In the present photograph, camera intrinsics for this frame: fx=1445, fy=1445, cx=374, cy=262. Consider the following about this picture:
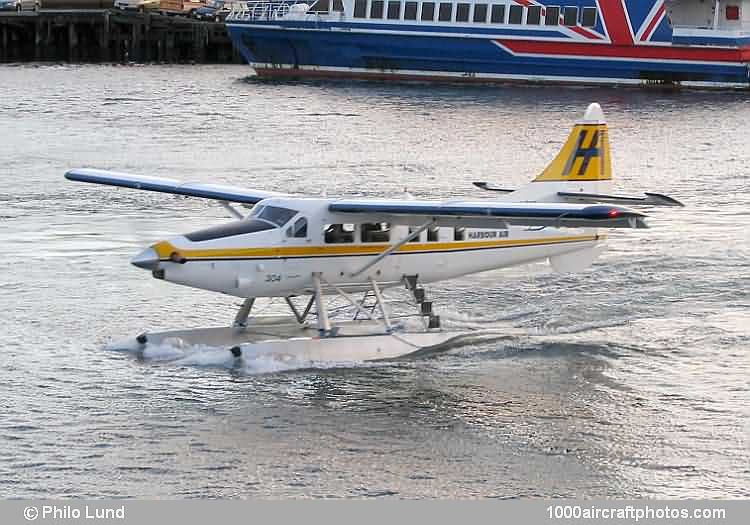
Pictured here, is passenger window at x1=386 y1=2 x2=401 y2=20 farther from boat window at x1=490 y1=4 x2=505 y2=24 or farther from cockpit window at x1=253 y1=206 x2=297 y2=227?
cockpit window at x1=253 y1=206 x2=297 y2=227

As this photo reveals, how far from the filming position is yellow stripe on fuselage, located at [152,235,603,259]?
2050 centimetres

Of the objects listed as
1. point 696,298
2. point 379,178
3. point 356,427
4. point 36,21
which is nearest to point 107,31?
point 36,21

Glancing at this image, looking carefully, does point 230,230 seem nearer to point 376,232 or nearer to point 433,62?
point 376,232

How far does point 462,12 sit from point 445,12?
2.71 ft

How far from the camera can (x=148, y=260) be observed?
2019cm

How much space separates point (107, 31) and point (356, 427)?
74.3 metres

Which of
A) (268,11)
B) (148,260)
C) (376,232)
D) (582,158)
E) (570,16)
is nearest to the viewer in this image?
(148,260)

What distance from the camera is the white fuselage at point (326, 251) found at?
68.0 feet

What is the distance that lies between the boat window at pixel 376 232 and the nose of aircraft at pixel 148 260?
11.4ft

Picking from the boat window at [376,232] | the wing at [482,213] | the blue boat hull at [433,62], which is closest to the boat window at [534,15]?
the blue boat hull at [433,62]

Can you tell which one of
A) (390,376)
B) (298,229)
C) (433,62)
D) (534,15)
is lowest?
(390,376)

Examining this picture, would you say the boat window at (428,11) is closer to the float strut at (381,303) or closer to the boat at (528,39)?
the boat at (528,39)

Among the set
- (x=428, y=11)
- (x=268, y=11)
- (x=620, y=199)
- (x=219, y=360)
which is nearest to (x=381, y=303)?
(x=219, y=360)

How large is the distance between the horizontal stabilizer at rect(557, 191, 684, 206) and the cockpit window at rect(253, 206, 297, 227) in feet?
17.3
